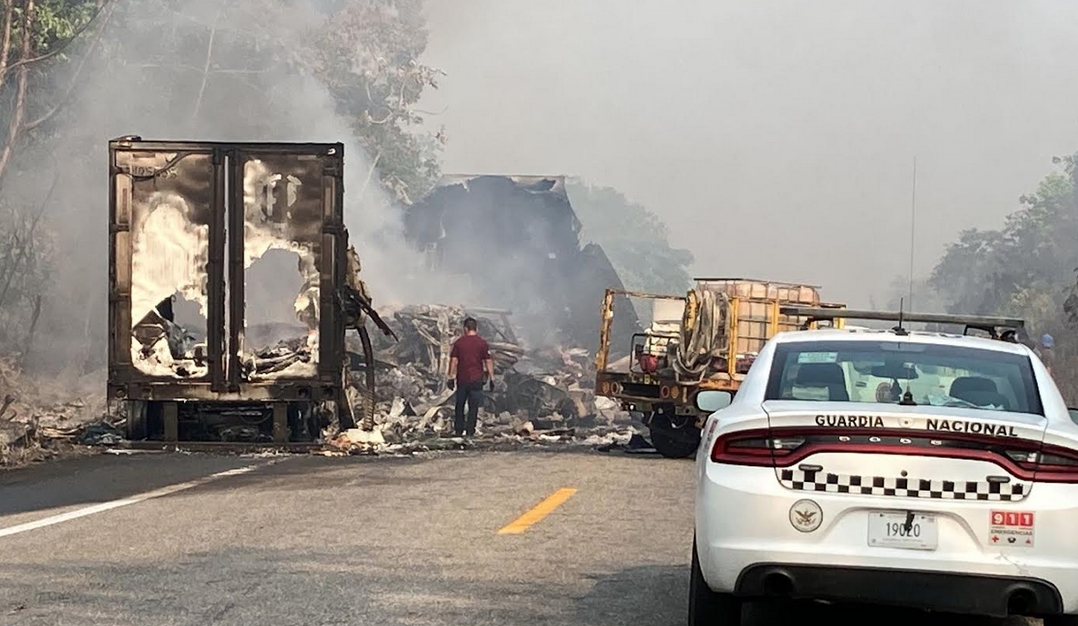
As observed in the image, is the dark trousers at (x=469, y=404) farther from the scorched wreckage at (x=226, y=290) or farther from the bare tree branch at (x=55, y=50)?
the bare tree branch at (x=55, y=50)

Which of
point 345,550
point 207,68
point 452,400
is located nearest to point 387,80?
point 207,68

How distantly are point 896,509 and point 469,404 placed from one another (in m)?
16.6

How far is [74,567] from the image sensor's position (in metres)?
8.43

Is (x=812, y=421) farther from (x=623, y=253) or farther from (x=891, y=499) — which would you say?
(x=623, y=253)

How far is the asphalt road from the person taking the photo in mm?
7250

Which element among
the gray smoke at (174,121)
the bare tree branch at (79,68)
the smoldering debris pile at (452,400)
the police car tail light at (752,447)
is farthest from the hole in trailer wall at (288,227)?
the bare tree branch at (79,68)

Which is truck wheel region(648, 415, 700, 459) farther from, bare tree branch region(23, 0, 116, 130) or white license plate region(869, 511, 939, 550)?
bare tree branch region(23, 0, 116, 130)

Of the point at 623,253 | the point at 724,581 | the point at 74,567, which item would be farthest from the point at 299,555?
the point at 623,253

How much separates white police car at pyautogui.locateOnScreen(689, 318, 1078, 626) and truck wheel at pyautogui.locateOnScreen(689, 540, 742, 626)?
19 cm

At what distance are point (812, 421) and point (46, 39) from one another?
24.6 meters

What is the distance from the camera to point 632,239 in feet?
394

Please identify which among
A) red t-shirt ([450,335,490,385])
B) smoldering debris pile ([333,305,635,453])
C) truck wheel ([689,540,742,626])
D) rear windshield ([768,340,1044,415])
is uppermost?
rear windshield ([768,340,1044,415])

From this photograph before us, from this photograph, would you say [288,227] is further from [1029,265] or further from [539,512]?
[1029,265]

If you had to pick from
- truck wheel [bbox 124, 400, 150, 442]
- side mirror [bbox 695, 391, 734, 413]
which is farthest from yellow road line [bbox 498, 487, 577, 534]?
truck wheel [bbox 124, 400, 150, 442]
